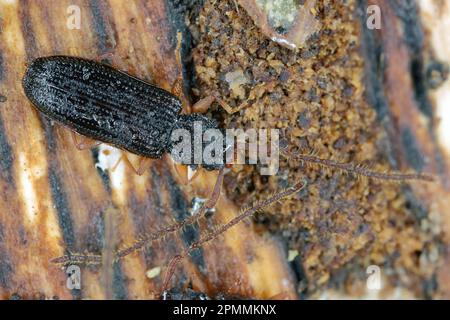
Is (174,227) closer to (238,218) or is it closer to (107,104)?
(238,218)

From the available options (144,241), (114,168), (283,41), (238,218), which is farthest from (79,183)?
(283,41)

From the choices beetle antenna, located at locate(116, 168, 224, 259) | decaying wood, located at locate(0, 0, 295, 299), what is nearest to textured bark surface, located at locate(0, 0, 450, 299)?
decaying wood, located at locate(0, 0, 295, 299)

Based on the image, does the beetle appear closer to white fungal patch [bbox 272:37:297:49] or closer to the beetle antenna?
the beetle antenna

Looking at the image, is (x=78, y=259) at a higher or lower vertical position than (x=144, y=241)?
lower

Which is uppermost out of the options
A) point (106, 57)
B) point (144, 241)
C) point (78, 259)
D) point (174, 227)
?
point (106, 57)

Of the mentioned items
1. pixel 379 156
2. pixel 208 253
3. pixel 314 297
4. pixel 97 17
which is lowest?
pixel 314 297
